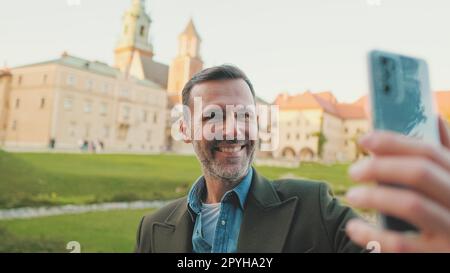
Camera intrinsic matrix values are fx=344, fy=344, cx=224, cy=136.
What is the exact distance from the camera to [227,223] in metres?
0.65

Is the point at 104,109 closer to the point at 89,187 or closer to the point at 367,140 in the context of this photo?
the point at 89,187

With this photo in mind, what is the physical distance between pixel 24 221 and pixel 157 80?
173 cm

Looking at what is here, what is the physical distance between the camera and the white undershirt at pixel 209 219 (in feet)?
2.18

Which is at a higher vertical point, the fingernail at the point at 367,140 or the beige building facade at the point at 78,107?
the beige building facade at the point at 78,107

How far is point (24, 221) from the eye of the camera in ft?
9.77

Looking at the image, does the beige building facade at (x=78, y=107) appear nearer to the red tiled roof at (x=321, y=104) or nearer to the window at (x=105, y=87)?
the window at (x=105, y=87)

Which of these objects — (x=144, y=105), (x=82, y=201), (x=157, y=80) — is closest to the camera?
(x=157, y=80)

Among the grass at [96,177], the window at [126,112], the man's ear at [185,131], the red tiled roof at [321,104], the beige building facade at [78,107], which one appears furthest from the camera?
the grass at [96,177]

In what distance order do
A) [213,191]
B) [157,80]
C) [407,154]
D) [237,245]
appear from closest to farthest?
1. [407,154]
2. [237,245]
3. [213,191]
4. [157,80]

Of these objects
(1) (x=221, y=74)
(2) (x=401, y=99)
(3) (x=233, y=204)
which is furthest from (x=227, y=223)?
(2) (x=401, y=99)

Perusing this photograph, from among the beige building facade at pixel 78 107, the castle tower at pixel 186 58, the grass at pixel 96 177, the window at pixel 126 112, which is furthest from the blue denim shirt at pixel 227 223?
the grass at pixel 96 177

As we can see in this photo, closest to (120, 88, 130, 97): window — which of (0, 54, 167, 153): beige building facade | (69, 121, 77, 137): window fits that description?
(0, 54, 167, 153): beige building facade
